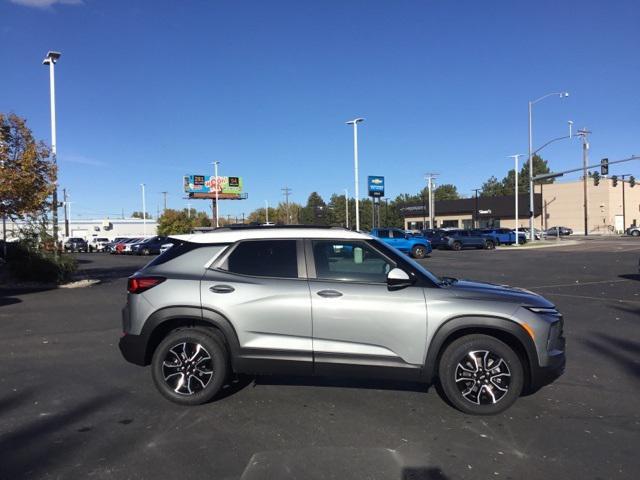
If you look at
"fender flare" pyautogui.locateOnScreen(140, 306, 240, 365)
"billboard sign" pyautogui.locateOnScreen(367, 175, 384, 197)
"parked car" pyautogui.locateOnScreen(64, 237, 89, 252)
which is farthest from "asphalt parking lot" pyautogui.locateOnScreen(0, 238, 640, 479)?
"parked car" pyautogui.locateOnScreen(64, 237, 89, 252)

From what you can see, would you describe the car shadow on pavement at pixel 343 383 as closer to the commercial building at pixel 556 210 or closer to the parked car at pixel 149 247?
the parked car at pixel 149 247

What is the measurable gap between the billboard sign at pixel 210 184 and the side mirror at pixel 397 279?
85.3 m

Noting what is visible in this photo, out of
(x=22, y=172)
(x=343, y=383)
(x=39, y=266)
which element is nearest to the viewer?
(x=343, y=383)

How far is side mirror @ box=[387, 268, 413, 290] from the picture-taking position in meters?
4.77

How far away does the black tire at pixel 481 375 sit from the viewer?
4762 mm

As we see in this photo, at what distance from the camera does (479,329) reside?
4.84 m

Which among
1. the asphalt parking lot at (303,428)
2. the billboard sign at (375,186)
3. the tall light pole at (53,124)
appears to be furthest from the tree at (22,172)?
the billboard sign at (375,186)

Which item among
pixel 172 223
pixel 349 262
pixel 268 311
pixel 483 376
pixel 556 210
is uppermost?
pixel 556 210

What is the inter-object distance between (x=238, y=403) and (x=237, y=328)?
2.75 feet

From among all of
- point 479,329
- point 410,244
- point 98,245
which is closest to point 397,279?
point 479,329

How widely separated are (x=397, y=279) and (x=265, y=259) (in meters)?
1.34

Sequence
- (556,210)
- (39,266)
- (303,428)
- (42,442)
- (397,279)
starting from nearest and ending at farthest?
(42,442) < (303,428) < (397,279) < (39,266) < (556,210)

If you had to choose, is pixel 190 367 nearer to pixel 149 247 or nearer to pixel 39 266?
pixel 39 266

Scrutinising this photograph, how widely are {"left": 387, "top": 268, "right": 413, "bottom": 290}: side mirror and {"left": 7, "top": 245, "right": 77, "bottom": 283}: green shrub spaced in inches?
604
